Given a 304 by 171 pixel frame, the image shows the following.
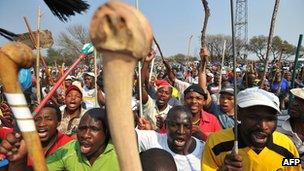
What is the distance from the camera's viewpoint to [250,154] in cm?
231

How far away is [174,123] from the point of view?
3113 millimetres

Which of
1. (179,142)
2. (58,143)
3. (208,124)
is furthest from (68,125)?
(179,142)

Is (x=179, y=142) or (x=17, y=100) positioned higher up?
(x=17, y=100)

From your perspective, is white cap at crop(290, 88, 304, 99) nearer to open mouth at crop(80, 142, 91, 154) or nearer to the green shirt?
the green shirt

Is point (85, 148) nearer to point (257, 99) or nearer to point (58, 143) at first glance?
point (58, 143)

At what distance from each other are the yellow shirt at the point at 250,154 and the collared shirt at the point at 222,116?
208 cm

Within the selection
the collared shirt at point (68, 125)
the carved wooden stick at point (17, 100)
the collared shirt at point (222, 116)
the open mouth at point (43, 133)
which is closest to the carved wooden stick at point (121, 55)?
the carved wooden stick at point (17, 100)

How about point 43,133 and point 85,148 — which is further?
point 43,133

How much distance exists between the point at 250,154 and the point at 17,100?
69.3 inches

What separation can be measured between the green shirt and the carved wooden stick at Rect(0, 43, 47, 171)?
1753 millimetres

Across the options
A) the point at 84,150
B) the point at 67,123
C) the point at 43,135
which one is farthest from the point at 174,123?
the point at 67,123

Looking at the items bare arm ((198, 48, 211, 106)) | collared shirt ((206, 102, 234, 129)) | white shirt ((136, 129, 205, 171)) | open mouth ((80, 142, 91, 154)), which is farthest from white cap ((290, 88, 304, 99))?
open mouth ((80, 142, 91, 154))

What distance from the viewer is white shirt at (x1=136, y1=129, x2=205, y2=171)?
2.90 metres
